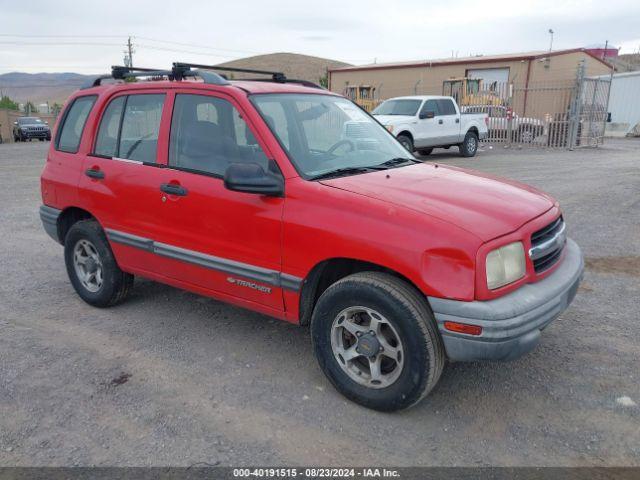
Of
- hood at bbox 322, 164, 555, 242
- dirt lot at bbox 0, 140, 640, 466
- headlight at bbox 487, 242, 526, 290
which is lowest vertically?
dirt lot at bbox 0, 140, 640, 466

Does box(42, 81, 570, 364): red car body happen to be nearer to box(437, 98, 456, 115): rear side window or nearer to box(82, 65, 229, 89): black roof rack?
box(82, 65, 229, 89): black roof rack

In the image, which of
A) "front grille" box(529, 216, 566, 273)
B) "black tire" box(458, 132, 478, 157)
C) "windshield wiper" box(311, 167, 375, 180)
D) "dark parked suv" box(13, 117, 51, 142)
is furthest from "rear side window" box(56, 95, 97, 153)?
"dark parked suv" box(13, 117, 51, 142)

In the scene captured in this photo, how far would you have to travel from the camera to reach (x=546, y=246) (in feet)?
10.5

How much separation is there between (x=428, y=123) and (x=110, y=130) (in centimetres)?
1266

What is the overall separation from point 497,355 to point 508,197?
108 centimetres

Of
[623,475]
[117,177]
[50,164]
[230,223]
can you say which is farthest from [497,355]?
[50,164]

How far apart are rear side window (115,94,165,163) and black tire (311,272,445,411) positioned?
1895 millimetres

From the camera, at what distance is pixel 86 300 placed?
16.0 ft

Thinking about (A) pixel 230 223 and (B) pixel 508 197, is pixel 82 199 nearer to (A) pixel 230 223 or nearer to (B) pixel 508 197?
(A) pixel 230 223

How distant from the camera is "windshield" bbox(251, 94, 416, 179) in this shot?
11.9 ft

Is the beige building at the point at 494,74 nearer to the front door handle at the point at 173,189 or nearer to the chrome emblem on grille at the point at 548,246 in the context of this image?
the chrome emblem on grille at the point at 548,246

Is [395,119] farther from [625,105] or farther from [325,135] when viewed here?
[625,105]

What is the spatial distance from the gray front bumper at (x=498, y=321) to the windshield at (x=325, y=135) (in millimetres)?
1253

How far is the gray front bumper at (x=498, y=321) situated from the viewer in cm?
278
